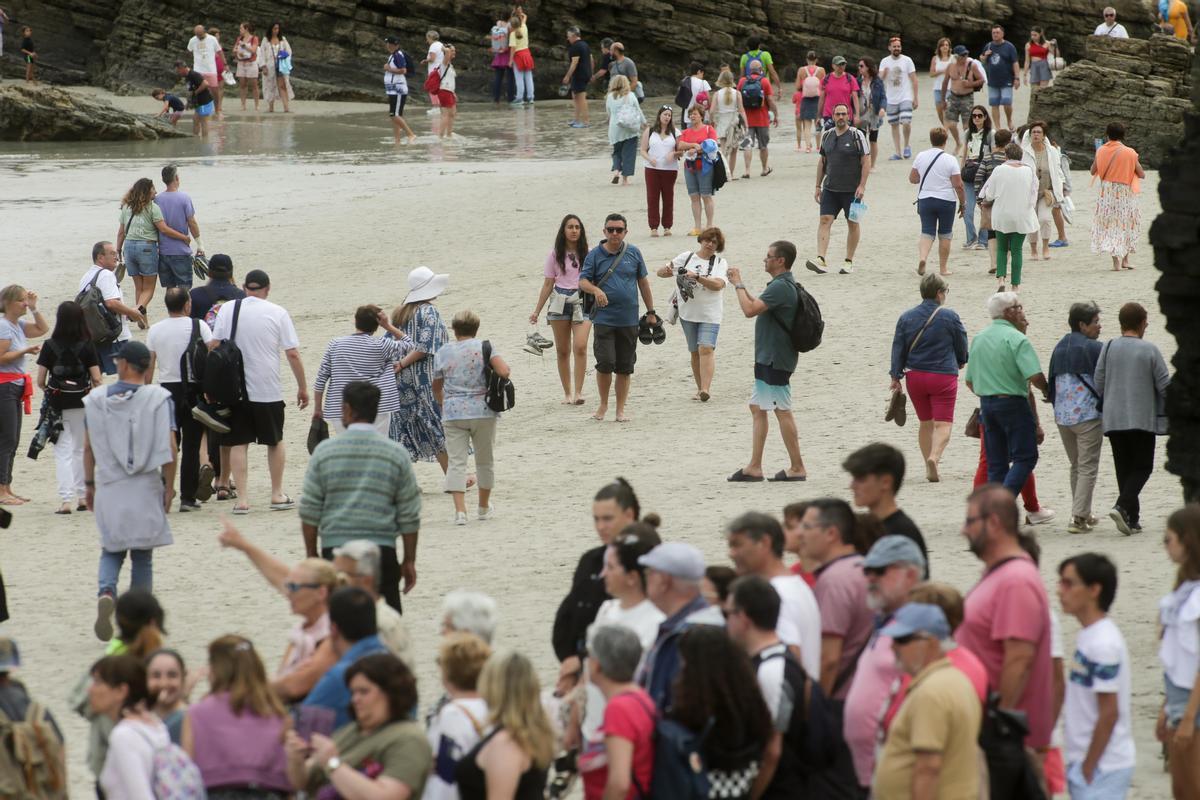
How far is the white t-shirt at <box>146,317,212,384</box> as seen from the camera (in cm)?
1250

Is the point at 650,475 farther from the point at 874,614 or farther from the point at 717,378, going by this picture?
the point at 874,614

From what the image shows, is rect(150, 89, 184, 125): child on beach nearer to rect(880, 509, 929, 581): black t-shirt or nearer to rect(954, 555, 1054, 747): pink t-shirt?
rect(880, 509, 929, 581): black t-shirt

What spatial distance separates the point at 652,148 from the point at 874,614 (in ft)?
53.1

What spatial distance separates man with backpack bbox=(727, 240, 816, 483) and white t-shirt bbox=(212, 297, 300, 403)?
11.6 ft

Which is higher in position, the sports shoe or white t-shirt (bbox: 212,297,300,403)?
white t-shirt (bbox: 212,297,300,403)

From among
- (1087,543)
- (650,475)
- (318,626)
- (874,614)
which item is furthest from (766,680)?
(650,475)

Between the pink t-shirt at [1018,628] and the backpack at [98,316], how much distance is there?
9.49m

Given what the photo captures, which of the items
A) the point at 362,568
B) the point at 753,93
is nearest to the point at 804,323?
the point at 362,568

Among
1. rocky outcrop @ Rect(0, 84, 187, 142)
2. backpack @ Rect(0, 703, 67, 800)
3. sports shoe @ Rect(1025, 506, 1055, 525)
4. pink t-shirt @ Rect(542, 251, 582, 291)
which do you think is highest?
rocky outcrop @ Rect(0, 84, 187, 142)

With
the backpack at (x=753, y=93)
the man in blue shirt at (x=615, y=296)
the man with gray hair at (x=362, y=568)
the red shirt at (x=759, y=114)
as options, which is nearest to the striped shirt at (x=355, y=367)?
the man in blue shirt at (x=615, y=296)

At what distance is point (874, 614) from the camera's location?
647 centimetres

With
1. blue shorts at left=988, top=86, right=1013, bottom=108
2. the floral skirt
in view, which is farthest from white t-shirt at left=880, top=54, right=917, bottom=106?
the floral skirt

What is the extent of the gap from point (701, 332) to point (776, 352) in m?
2.70

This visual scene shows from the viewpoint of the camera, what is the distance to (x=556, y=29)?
4416 cm
